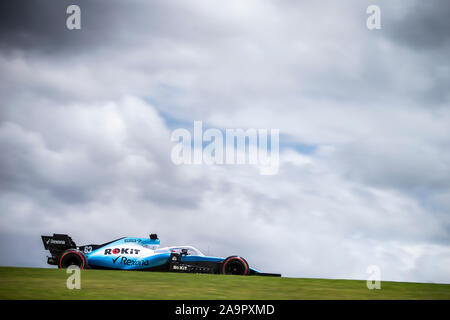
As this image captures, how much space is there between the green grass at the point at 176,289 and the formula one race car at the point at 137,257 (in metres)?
4.01

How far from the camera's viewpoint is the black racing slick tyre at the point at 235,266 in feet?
54.5

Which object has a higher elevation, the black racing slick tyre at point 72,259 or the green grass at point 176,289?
the black racing slick tyre at point 72,259

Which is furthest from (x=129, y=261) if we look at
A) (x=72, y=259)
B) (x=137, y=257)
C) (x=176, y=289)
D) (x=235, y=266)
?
(x=176, y=289)

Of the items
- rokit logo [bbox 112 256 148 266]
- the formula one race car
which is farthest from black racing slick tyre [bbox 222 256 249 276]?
rokit logo [bbox 112 256 148 266]

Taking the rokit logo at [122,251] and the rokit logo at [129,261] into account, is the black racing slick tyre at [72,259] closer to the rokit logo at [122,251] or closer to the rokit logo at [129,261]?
the rokit logo at [122,251]

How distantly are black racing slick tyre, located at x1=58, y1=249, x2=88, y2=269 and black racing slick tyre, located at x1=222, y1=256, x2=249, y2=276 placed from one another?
16.8 feet

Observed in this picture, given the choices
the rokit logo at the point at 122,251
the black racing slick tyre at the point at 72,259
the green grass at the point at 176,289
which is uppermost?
the rokit logo at the point at 122,251

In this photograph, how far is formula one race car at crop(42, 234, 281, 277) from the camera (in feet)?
56.1

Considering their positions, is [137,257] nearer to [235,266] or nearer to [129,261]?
[129,261]

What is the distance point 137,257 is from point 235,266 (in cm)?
381

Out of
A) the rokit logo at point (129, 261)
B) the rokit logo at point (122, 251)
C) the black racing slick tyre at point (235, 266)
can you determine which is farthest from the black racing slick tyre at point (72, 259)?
the black racing slick tyre at point (235, 266)

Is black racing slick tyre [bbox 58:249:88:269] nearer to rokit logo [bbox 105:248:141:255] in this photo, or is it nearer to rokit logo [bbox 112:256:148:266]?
rokit logo [bbox 105:248:141:255]

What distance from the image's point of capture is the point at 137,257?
18000 mm
